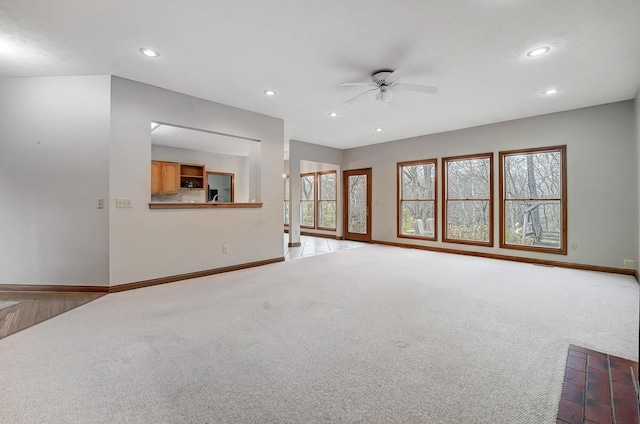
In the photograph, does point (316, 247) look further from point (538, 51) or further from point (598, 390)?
point (598, 390)

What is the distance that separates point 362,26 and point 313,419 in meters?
2.90

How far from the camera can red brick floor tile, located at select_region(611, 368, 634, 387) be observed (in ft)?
5.70

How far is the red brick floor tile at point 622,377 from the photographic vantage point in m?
1.74

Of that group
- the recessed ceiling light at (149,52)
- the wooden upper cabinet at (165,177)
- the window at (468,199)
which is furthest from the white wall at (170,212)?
the window at (468,199)

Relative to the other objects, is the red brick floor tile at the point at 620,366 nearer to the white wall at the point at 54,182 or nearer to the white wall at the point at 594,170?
the white wall at the point at 594,170

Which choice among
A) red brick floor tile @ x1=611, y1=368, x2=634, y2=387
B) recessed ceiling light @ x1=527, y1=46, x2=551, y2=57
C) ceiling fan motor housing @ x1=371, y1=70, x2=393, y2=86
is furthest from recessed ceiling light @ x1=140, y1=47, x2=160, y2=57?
red brick floor tile @ x1=611, y1=368, x2=634, y2=387

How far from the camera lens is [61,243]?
345 cm

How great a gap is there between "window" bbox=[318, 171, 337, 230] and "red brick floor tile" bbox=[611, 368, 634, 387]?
22.8 ft

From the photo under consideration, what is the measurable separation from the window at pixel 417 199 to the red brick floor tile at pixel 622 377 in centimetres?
464

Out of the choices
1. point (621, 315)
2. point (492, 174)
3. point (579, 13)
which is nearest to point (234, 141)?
point (492, 174)

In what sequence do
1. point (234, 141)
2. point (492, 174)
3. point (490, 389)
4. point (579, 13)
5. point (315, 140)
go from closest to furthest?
point (490, 389), point (579, 13), point (492, 174), point (234, 141), point (315, 140)

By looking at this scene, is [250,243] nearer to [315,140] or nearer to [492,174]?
[315,140]

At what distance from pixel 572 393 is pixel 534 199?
4448 millimetres

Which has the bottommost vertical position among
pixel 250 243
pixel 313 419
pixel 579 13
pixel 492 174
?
pixel 313 419
